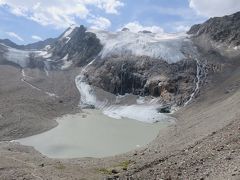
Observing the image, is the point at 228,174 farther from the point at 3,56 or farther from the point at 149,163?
the point at 3,56

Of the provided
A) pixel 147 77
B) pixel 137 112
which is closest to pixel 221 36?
pixel 147 77

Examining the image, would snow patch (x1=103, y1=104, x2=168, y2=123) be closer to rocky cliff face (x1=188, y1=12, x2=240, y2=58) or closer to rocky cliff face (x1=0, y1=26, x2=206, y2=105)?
rocky cliff face (x1=0, y1=26, x2=206, y2=105)

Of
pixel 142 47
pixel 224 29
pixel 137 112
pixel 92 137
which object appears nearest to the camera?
pixel 92 137

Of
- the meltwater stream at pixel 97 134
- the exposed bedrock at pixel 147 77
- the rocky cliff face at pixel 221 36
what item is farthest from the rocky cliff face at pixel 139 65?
the meltwater stream at pixel 97 134

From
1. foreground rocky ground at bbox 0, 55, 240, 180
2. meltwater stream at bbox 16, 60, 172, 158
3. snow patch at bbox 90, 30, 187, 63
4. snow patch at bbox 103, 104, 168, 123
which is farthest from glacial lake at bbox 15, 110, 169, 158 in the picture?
snow patch at bbox 90, 30, 187, 63

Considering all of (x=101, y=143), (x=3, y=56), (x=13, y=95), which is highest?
(x=3, y=56)

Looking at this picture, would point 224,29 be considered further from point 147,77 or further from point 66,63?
point 66,63

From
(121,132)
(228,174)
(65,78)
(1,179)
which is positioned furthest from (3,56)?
(228,174)
